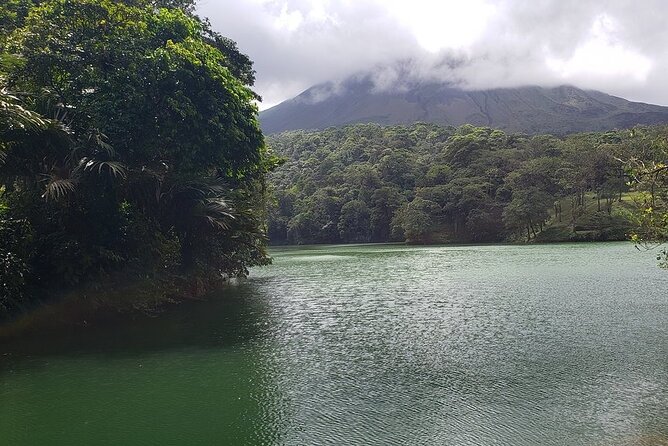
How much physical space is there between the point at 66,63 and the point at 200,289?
11.4 metres

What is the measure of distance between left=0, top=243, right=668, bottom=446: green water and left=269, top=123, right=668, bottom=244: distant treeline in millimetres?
17908

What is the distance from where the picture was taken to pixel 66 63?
15.2 m

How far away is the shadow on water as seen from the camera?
40.8ft

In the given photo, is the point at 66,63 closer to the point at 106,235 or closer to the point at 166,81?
the point at 166,81

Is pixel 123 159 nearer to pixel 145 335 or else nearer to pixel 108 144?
pixel 108 144

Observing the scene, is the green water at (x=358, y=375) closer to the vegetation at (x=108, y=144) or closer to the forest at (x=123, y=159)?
the forest at (x=123, y=159)

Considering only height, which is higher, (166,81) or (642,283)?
(166,81)

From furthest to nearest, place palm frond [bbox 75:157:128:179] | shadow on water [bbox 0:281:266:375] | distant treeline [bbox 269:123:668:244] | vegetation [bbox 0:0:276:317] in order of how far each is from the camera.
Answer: distant treeline [bbox 269:123:668:244] < palm frond [bbox 75:157:128:179] < vegetation [bbox 0:0:276:317] < shadow on water [bbox 0:281:266:375]

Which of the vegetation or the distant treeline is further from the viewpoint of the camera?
the distant treeline

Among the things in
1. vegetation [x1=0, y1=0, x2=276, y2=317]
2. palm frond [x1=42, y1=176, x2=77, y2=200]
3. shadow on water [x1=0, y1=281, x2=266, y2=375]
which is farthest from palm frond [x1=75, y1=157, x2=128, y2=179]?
shadow on water [x1=0, y1=281, x2=266, y2=375]

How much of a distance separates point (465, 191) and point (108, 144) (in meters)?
59.7

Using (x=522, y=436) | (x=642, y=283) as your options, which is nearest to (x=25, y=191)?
(x=522, y=436)

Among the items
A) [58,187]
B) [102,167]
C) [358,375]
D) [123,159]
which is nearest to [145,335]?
[58,187]

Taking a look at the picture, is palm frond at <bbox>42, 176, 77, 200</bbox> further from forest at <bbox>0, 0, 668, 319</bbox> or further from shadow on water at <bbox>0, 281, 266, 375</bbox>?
shadow on water at <bbox>0, 281, 266, 375</bbox>
